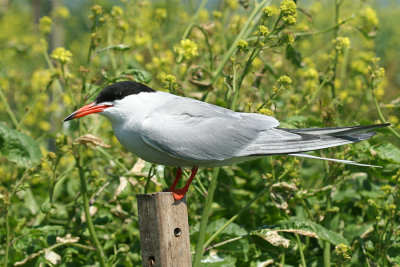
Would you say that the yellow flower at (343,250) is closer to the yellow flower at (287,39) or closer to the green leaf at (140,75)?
the yellow flower at (287,39)

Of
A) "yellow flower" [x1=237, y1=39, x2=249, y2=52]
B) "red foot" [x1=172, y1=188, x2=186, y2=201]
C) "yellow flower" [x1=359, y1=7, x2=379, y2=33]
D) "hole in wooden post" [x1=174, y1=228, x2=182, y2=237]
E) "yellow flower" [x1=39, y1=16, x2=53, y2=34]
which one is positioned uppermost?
"yellow flower" [x1=39, y1=16, x2=53, y2=34]

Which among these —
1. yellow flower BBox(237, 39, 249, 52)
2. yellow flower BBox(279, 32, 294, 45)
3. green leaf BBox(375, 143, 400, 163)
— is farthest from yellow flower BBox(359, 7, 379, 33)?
yellow flower BBox(237, 39, 249, 52)

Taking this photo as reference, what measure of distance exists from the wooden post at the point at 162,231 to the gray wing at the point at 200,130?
25cm

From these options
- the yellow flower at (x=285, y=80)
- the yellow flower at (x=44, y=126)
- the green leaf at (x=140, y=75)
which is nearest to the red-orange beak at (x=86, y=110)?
the green leaf at (x=140, y=75)

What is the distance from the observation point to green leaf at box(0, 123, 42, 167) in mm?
3371

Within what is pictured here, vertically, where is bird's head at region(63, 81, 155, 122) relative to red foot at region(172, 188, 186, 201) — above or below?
above

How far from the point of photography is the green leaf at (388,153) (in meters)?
3.34

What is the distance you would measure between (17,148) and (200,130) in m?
1.33

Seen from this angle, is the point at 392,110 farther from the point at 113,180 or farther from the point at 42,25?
the point at 42,25

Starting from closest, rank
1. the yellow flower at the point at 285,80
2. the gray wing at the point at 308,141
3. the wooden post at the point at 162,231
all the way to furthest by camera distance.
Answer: the wooden post at the point at 162,231, the gray wing at the point at 308,141, the yellow flower at the point at 285,80

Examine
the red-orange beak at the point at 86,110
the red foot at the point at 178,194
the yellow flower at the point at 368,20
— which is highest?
the yellow flower at the point at 368,20

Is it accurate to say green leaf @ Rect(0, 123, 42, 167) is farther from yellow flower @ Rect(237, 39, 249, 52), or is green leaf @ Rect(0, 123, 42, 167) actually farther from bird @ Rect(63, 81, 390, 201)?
yellow flower @ Rect(237, 39, 249, 52)

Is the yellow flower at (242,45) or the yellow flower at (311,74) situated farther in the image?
the yellow flower at (311,74)

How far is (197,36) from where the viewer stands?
4.54 metres
